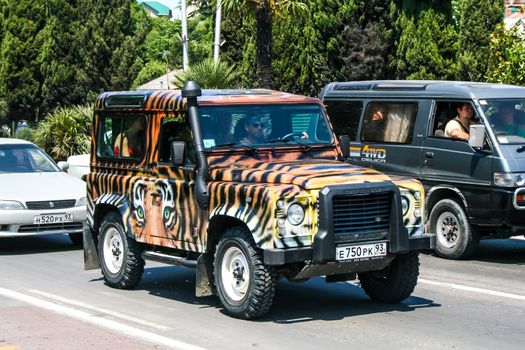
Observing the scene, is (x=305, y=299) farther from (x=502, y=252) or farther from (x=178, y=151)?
(x=502, y=252)

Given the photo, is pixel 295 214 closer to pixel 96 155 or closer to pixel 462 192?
pixel 96 155

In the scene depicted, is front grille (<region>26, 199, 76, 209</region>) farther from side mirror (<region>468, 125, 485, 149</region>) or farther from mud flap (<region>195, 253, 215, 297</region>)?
side mirror (<region>468, 125, 485, 149</region>)

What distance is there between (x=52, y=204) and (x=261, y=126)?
5.40 m

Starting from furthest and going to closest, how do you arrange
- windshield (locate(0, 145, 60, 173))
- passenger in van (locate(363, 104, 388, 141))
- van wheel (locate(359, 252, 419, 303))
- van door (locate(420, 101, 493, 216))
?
windshield (locate(0, 145, 60, 173)) < passenger in van (locate(363, 104, 388, 141)) < van door (locate(420, 101, 493, 216)) < van wheel (locate(359, 252, 419, 303))

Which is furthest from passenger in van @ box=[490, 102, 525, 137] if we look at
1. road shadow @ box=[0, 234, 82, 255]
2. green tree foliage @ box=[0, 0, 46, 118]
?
green tree foliage @ box=[0, 0, 46, 118]

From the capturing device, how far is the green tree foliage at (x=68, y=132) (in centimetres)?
2966

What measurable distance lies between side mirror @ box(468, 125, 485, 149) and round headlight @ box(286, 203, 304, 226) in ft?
16.1

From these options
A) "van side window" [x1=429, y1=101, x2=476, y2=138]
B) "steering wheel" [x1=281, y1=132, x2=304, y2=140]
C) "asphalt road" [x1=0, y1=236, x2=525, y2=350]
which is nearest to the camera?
"asphalt road" [x1=0, y1=236, x2=525, y2=350]

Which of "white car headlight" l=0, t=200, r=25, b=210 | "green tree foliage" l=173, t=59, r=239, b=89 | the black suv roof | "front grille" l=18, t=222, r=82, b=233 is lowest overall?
"front grille" l=18, t=222, r=82, b=233

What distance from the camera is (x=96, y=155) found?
1209 centimetres

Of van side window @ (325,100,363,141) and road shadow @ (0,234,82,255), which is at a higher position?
van side window @ (325,100,363,141)

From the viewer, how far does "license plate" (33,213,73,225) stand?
48.3 ft

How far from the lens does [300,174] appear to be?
9250 mm

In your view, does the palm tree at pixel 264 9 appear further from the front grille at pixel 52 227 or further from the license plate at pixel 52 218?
the license plate at pixel 52 218
